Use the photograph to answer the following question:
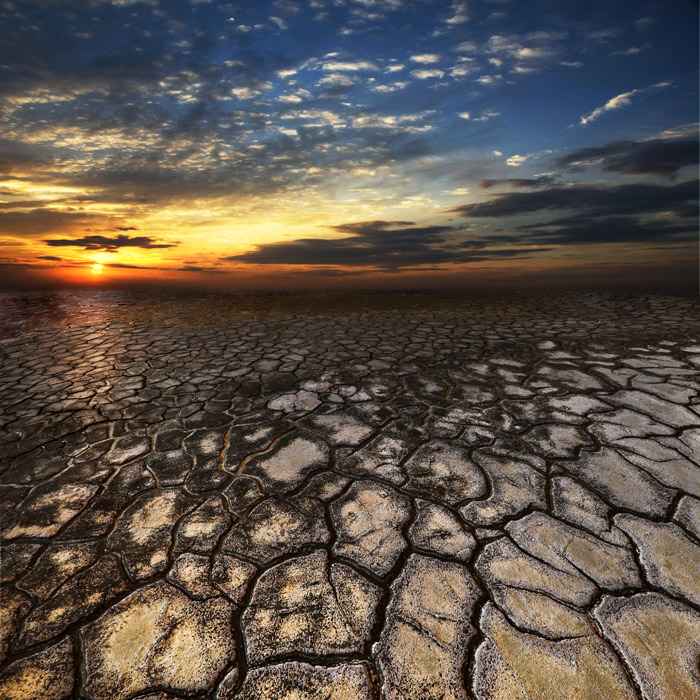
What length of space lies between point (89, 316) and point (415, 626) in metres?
9.01

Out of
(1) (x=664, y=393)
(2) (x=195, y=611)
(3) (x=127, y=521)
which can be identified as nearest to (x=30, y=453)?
(3) (x=127, y=521)

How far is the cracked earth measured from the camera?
1252 mm

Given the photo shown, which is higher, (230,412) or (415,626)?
(230,412)

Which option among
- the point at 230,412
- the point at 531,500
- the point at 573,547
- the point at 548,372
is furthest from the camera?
the point at 548,372

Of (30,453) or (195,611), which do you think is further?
(30,453)

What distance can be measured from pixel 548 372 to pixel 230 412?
3233mm

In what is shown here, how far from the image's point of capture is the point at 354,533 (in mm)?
1800

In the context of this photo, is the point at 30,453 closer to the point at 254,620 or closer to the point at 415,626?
the point at 254,620

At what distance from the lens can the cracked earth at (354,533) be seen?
4.11 ft

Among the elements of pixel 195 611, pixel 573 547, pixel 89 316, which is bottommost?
pixel 573 547

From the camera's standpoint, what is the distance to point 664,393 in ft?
10.7

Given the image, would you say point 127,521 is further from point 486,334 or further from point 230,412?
point 486,334

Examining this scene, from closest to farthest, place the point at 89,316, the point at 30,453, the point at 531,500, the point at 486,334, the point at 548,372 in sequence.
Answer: the point at 531,500
the point at 30,453
the point at 548,372
the point at 486,334
the point at 89,316

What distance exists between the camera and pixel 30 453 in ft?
8.53
